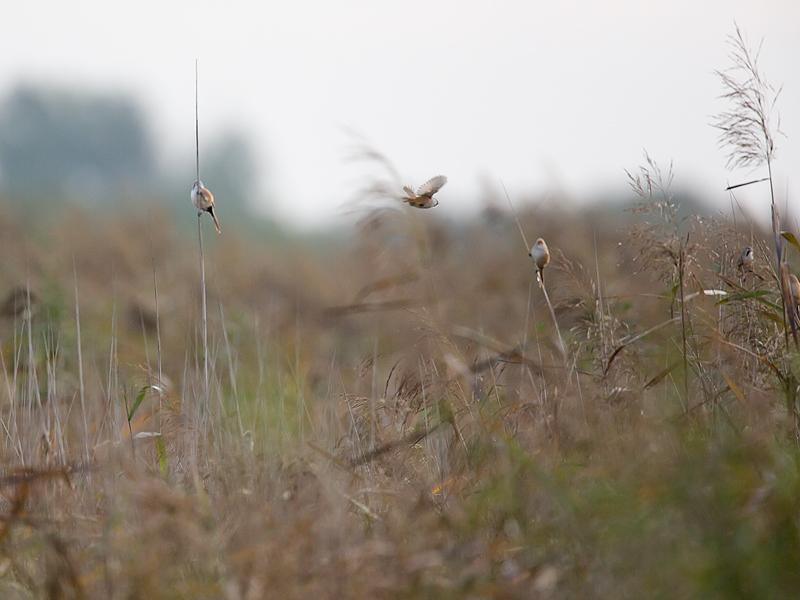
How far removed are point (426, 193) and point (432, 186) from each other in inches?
1.4

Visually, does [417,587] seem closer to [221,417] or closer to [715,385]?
[221,417]

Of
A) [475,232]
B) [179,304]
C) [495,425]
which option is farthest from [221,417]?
[179,304]

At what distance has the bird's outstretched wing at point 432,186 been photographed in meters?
3.24

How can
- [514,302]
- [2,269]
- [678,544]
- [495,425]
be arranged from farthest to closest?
1. [2,269]
2. [514,302]
3. [495,425]
4. [678,544]

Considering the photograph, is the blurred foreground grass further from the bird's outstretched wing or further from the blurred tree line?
the blurred tree line

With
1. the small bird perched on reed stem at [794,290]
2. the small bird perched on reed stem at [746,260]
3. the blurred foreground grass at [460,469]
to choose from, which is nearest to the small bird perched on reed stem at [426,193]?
the blurred foreground grass at [460,469]

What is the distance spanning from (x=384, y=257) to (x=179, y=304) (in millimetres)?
7006

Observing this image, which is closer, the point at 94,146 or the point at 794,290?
the point at 794,290

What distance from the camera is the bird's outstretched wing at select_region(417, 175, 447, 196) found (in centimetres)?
324

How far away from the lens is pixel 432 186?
10.7 ft

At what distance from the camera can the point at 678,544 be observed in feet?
7.20

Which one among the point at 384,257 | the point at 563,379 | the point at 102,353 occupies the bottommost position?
the point at 102,353

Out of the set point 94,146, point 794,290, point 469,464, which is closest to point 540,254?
point 469,464

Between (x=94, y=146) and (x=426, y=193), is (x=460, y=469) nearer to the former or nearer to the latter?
(x=426, y=193)
